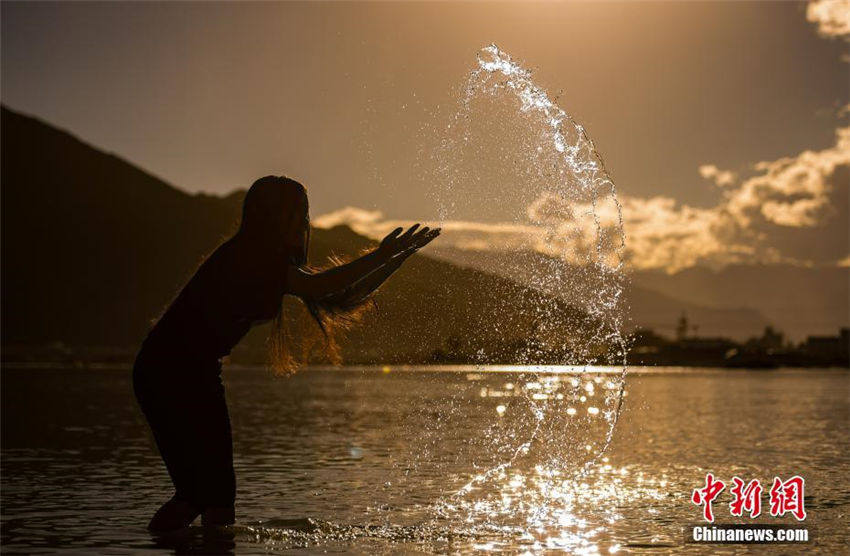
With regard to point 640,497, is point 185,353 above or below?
above

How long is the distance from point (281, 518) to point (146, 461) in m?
9.01

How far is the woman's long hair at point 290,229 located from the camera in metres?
8.43

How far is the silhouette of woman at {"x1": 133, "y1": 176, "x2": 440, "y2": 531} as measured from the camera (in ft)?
27.4

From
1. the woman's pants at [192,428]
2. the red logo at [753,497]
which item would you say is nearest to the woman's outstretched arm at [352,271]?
the woman's pants at [192,428]

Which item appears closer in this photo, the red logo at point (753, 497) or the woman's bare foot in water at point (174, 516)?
the woman's bare foot in water at point (174, 516)

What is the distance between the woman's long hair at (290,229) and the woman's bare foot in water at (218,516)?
1327mm

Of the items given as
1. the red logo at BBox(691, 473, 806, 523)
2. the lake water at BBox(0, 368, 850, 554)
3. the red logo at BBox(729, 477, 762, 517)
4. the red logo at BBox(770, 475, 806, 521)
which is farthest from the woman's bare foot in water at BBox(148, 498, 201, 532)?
the red logo at BBox(770, 475, 806, 521)

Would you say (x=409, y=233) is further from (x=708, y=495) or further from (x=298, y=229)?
(x=708, y=495)

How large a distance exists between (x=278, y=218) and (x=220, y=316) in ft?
2.73

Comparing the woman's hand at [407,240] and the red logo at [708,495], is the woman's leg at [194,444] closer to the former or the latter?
the woman's hand at [407,240]

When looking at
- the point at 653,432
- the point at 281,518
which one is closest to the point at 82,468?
the point at 281,518

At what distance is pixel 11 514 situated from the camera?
13406 millimetres

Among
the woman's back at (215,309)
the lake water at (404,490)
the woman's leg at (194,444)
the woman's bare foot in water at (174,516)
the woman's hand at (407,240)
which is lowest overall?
the lake water at (404,490)

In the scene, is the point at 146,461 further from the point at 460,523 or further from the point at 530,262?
the point at 460,523
